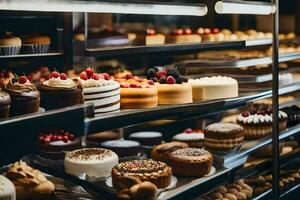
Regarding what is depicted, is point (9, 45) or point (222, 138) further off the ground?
point (9, 45)

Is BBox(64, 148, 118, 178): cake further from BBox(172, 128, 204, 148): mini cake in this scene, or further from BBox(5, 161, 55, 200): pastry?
BBox(172, 128, 204, 148): mini cake

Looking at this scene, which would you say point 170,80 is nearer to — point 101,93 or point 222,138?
point 101,93

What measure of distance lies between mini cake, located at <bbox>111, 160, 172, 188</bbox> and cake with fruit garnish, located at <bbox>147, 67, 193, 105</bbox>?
0.39m

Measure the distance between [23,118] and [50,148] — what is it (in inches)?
41.0

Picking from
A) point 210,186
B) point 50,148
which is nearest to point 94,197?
point 50,148

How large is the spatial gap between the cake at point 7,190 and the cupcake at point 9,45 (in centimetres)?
197

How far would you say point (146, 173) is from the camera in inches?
115

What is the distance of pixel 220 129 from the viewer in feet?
13.0

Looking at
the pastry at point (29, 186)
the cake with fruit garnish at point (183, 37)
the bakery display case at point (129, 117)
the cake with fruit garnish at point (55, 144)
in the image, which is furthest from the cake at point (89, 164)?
the cake with fruit garnish at point (183, 37)


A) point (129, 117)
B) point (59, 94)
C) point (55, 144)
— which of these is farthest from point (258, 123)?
point (59, 94)

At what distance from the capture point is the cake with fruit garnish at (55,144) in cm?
322

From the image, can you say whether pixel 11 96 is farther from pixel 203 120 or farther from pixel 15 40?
pixel 203 120

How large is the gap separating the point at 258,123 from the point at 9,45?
2126 mm

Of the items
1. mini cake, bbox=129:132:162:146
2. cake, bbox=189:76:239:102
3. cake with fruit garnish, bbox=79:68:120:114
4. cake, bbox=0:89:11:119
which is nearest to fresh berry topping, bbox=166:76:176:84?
cake, bbox=189:76:239:102
